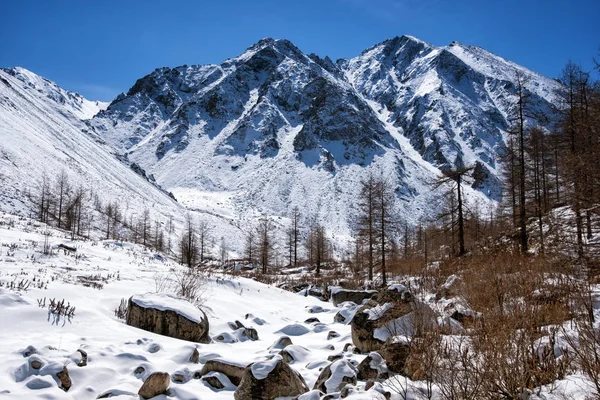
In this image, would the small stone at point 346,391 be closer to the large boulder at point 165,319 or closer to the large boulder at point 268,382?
the large boulder at point 268,382

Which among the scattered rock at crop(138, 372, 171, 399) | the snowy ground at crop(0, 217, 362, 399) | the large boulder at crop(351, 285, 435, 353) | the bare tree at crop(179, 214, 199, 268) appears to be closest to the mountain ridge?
the bare tree at crop(179, 214, 199, 268)

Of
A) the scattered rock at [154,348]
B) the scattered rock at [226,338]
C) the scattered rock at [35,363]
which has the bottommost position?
the scattered rock at [226,338]

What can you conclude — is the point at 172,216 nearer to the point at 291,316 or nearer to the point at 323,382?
the point at 291,316

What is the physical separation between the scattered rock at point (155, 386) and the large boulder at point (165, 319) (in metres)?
2.66

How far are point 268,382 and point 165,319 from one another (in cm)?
357

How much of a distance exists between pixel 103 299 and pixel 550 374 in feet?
30.1

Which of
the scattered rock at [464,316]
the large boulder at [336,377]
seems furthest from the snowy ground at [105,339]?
the scattered rock at [464,316]

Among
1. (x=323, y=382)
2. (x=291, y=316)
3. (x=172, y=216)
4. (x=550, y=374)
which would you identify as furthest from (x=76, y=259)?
(x=172, y=216)

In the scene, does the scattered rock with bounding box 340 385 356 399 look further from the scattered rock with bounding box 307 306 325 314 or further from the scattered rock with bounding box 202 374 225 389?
the scattered rock with bounding box 307 306 325 314

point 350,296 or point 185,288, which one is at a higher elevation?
point 185,288

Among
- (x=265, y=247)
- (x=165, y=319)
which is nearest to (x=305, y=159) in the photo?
(x=265, y=247)

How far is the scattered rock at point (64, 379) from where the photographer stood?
202 inches

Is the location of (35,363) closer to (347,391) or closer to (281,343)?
(347,391)

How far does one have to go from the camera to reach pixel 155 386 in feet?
17.6
